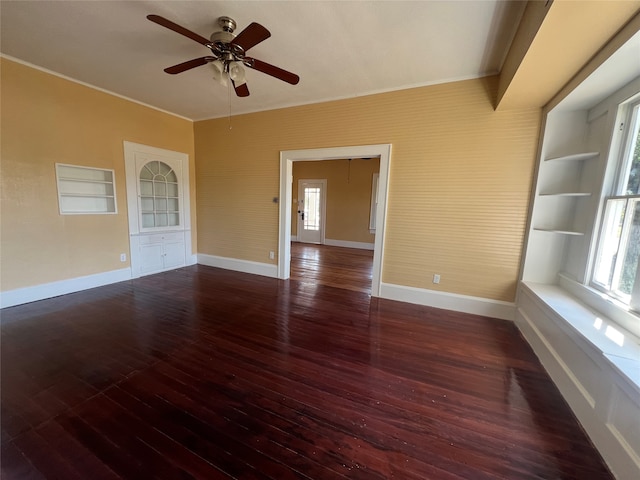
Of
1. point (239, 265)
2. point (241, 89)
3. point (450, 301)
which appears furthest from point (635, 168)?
point (239, 265)

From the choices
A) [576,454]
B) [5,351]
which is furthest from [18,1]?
[576,454]

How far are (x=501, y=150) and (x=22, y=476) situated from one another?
4575 mm

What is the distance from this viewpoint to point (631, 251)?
189 centimetres

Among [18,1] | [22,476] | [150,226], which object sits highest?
[18,1]

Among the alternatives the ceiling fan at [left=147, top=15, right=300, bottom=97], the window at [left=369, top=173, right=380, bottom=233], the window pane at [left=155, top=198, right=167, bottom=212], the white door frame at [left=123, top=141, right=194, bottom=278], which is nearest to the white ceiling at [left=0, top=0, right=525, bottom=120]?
the ceiling fan at [left=147, top=15, right=300, bottom=97]

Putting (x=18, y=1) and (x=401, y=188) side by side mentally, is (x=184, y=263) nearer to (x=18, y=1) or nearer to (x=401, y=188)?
(x=18, y=1)

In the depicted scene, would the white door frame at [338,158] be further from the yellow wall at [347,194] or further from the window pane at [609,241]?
the yellow wall at [347,194]

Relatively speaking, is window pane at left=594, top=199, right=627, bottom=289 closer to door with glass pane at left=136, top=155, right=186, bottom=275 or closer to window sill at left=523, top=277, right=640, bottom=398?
window sill at left=523, top=277, right=640, bottom=398

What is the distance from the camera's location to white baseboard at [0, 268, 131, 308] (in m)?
3.06

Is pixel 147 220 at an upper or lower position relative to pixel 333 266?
upper

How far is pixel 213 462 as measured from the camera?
1318 mm

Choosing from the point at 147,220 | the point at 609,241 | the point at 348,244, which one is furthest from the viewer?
the point at 348,244

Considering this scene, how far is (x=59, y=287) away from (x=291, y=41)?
14.3 feet

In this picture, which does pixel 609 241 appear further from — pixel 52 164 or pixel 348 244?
pixel 52 164
